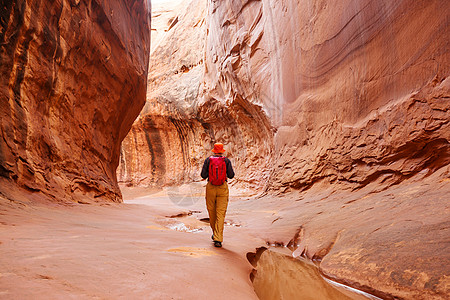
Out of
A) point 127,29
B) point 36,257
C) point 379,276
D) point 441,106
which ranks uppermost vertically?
point 127,29

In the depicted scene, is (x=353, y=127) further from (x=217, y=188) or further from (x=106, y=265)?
(x=106, y=265)

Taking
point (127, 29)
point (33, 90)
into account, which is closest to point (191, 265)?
point (33, 90)

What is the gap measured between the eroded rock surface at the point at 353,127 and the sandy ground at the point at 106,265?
1231 mm

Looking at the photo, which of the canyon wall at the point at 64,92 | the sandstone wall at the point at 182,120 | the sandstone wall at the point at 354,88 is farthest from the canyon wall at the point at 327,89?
the canyon wall at the point at 64,92

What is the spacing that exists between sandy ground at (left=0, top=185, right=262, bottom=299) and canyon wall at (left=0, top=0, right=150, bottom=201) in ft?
5.91

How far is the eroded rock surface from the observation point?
261cm

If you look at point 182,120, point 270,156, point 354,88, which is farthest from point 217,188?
point 182,120

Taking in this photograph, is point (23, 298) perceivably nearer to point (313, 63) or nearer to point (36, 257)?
point (36, 257)

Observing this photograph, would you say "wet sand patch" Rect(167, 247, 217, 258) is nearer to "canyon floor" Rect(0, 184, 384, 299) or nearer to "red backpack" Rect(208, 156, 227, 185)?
"canyon floor" Rect(0, 184, 384, 299)

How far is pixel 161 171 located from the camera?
22.0m

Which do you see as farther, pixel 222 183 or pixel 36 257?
pixel 222 183

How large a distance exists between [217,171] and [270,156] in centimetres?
1021

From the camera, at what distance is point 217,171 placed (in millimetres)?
3186

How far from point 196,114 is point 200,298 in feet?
59.1
